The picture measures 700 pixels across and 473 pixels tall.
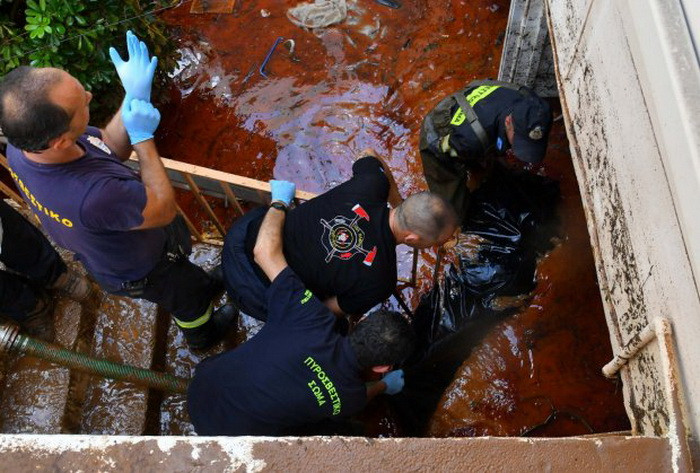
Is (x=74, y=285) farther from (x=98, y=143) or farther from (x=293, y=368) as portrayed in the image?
(x=293, y=368)

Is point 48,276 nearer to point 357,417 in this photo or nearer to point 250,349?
point 250,349

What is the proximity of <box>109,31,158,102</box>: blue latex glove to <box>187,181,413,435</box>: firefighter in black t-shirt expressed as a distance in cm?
116

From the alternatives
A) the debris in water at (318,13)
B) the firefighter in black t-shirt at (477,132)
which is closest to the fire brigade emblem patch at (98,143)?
the firefighter in black t-shirt at (477,132)

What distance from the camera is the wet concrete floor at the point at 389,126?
3748 mm

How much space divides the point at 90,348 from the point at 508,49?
3823mm

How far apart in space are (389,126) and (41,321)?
3.16m

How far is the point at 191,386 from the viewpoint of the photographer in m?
2.77

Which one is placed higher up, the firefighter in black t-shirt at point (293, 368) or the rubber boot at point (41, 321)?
the firefighter in black t-shirt at point (293, 368)

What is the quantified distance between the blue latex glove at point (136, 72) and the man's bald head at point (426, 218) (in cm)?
144

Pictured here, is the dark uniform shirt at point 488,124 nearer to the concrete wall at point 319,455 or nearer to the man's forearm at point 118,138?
the man's forearm at point 118,138

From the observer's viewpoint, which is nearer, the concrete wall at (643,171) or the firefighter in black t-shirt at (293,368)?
the concrete wall at (643,171)

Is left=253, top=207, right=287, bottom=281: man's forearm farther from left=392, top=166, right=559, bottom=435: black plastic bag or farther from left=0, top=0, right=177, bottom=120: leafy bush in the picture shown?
left=0, top=0, right=177, bottom=120: leafy bush

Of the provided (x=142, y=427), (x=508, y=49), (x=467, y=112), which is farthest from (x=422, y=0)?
(x=142, y=427)

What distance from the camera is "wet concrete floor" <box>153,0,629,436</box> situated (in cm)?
375
